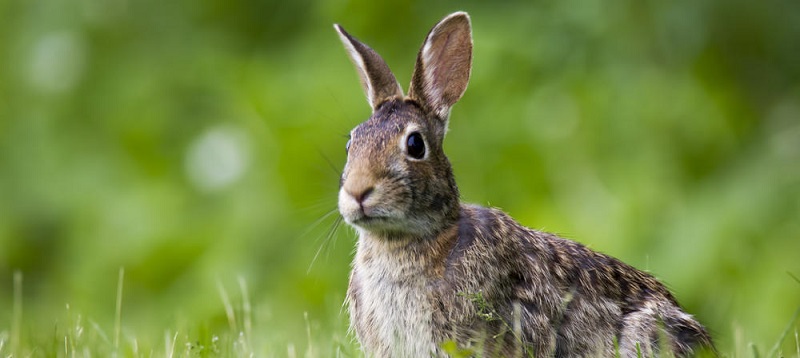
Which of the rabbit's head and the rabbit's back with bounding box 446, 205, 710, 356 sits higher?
the rabbit's head

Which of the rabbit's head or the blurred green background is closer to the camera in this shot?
the rabbit's head

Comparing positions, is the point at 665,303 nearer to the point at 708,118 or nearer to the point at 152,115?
the point at 708,118

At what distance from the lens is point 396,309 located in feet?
13.3

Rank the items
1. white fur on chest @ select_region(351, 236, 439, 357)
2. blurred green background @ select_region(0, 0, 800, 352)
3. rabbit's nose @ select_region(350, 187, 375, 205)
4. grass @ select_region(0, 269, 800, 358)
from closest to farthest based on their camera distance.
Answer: rabbit's nose @ select_region(350, 187, 375, 205), white fur on chest @ select_region(351, 236, 439, 357), grass @ select_region(0, 269, 800, 358), blurred green background @ select_region(0, 0, 800, 352)

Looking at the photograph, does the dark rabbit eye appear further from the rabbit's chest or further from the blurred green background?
the blurred green background

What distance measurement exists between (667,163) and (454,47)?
2.27 meters

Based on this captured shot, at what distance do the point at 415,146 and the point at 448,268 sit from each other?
41cm

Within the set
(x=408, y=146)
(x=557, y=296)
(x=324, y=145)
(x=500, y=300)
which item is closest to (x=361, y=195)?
(x=408, y=146)

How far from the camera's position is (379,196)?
3.92 metres

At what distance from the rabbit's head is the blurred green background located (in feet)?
4.10

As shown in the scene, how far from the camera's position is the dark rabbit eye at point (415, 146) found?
4.09 m

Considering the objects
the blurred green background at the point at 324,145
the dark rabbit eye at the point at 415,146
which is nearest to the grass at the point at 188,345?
the blurred green background at the point at 324,145

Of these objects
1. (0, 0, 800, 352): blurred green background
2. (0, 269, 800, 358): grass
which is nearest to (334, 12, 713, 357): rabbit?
(0, 269, 800, 358): grass

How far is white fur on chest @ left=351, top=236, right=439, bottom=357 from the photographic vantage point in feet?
13.1
